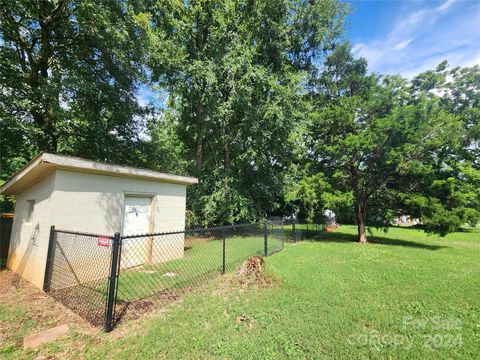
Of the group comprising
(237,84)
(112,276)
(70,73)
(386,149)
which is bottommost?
(112,276)

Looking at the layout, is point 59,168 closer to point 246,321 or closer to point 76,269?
point 76,269

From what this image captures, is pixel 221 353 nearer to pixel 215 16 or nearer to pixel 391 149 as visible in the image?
pixel 391 149

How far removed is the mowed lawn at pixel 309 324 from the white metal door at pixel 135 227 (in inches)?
108

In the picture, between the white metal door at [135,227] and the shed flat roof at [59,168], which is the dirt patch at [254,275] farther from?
the shed flat roof at [59,168]

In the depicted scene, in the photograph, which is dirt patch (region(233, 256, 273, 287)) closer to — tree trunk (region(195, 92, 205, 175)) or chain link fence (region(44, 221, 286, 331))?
chain link fence (region(44, 221, 286, 331))

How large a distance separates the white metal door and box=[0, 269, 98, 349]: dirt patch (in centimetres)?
199

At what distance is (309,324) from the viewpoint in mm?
3428

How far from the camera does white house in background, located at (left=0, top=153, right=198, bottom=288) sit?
5.17 metres

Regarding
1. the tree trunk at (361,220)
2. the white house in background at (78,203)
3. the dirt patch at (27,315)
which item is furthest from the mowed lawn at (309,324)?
the tree trunk at (361,220)

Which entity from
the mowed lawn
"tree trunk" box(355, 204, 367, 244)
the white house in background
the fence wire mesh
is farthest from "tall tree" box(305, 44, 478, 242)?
the fence wire mesh

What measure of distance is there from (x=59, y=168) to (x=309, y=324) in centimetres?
565

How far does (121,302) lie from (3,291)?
9.70 ft

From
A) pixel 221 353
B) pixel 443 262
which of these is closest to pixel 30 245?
pixel 221 353

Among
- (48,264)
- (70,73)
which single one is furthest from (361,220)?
(70,73)
